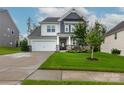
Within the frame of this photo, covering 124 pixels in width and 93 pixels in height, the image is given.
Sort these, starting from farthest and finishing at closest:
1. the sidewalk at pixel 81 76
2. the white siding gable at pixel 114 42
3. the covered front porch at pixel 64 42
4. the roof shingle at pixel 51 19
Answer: the roof shingle at pixel 51 19 < the covered front porch at pixel 64 42 < the white siding gable at pixel 114 42 < the sidewalk at pixel 81 76

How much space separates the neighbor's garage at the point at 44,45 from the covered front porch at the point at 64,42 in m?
0.67

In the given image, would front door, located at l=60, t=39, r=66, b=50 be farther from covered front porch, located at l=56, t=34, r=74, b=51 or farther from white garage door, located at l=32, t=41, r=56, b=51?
white garage door, located at l=32, t=41, r=56, b=51

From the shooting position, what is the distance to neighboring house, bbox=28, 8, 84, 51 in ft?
105

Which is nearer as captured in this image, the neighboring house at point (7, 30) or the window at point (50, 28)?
the window at point (50, 28)

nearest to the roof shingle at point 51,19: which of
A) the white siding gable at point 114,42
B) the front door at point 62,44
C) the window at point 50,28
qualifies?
the window at point 50,28

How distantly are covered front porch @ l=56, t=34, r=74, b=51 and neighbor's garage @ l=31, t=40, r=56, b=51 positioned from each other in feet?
2.19

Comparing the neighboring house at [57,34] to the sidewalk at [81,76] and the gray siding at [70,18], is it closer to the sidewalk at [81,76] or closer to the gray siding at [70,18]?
the gray siding at [70,18]

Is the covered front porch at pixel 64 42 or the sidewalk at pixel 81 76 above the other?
the covered front porch at pixel 64 42

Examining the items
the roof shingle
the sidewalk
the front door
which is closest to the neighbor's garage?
the front door

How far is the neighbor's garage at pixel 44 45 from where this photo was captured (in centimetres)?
3198
